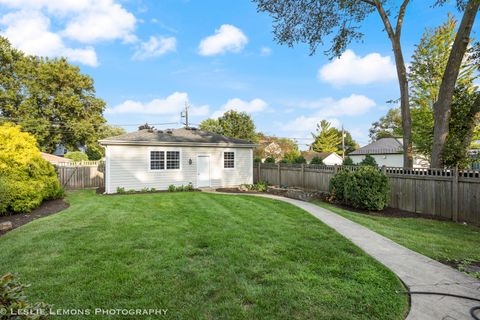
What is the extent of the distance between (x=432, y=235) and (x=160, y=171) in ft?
38.8

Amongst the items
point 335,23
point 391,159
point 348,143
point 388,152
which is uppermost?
point 335,23

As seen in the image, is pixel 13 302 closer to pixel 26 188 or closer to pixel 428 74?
pixel 26 188

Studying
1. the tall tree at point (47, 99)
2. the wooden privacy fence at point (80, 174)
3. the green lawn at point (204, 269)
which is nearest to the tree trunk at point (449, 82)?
the green lawn at point (204, 269)

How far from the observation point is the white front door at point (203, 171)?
577 inches

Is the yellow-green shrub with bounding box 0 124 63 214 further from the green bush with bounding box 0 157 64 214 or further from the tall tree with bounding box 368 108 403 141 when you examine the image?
the tall tree with bounding box 368 108 403 141

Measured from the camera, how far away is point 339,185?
30.3 ft

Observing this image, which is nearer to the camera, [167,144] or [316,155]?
[167,144]

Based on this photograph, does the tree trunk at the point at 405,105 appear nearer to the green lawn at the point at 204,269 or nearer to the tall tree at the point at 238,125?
the green lawn at the point at 204,269

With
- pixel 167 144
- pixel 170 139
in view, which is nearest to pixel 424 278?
pixel 167 144

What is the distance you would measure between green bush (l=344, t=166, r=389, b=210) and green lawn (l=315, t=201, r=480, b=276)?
0.64 metres

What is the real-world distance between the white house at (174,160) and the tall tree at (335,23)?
6.98 m

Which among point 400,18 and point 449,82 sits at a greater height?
point 400,18

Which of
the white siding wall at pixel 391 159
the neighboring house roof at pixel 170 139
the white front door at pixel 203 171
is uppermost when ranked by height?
the neighboring house roof at pixel 170 139

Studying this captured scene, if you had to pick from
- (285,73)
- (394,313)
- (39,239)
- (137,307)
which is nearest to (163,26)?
(285,73)
